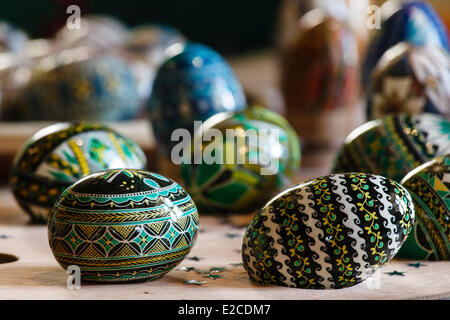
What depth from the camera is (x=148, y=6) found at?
217 inches

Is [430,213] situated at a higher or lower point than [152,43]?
lower

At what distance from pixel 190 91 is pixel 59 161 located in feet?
1.67

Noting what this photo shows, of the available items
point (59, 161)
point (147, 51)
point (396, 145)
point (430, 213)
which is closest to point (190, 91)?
point (59, 161)

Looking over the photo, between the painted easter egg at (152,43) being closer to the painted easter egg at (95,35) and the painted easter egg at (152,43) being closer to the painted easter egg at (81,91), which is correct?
the painted easter egg at (95,35)

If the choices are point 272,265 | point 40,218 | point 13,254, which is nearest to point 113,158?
point 40,218

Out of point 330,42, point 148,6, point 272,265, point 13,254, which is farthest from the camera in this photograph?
point 148,6

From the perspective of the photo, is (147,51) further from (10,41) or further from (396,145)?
(396,145)

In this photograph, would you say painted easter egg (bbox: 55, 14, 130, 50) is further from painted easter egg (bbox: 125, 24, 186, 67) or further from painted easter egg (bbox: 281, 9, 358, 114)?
painted easter egg (bbox: 281, 9, 358, 114)

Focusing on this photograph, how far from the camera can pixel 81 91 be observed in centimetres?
243

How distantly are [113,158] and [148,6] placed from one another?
404cm

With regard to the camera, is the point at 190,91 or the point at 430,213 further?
the point at 190,91

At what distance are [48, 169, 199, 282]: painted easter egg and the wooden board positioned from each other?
31 millimetres

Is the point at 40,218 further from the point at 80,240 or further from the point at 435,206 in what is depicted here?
the point at 435,206

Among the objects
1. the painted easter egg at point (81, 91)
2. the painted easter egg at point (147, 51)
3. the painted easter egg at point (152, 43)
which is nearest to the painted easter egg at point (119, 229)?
the painted easter egg at point (81, 91)
